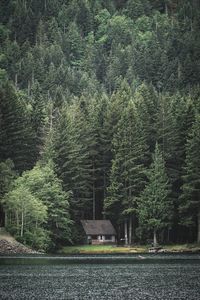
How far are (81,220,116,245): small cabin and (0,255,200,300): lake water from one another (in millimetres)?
40865

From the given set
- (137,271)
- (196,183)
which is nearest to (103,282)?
(137,271)

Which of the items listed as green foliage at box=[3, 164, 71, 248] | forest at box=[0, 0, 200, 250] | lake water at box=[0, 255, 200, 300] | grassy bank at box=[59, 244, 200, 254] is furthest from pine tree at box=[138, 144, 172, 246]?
lake water at box=[0, 255, 200, 300]

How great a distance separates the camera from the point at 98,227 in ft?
369

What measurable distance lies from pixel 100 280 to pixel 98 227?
6069 centimetres

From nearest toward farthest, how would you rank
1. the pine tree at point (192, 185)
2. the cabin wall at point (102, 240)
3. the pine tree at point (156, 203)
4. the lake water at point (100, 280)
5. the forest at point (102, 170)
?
1. the lake water at point (100, 280)
2. the forest at point (102, 170)
3. the pine tree at point (192, 185)
4. the pine tree at point (156, 203)
5. the cabin wall at point (102, 240)

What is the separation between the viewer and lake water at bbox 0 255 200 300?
42.9 meters

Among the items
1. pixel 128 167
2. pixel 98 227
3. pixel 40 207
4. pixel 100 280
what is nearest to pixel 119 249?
pixel 98 227

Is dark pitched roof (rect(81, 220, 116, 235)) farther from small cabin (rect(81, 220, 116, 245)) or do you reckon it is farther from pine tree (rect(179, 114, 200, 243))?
pine tree (rect(179, 114, 200, 243))

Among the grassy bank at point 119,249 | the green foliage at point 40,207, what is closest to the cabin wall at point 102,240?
the grassy bank at point 119,249

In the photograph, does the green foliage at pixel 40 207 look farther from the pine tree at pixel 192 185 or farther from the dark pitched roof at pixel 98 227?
the pine tree at pixel 192 185

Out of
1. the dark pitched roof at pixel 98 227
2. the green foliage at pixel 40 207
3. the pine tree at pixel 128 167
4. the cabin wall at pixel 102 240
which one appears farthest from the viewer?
the dark pitched roof at pixel 98 227

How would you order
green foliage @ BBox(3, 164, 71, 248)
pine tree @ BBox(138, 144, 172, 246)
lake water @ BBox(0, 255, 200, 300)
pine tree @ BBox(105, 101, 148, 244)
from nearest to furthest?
lake water @ BBox(0, 255, 200, 300), green foliage @ BBox(3, 164, 71, 248), pine tree @ BBox(138, 144, 172, 246), pine tree @ BBox(105, 101, 148, 244)

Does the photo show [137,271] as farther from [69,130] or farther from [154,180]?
[69,130]

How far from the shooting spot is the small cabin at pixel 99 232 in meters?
112
